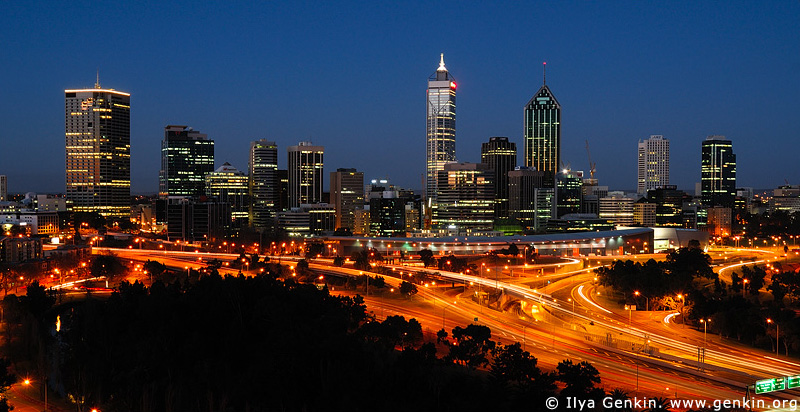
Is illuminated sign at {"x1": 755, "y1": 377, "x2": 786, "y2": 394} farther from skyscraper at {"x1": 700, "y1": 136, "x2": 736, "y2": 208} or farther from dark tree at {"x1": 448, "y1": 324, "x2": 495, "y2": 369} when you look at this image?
skyscraper at {"x1": 700, "y1": 136, "x2": 736, "y2": 208}

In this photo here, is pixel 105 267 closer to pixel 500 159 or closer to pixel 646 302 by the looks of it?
pixel 646 302

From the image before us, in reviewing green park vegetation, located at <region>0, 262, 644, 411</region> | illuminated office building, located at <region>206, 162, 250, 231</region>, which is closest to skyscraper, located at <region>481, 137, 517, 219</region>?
illuminated office building, located at <region>206, 162, 250, 231</region>

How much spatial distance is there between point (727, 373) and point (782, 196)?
531ft

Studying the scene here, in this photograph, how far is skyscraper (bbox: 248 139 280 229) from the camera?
422 ft

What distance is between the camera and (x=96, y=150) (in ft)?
377

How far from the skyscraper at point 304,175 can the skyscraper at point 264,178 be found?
344 cm

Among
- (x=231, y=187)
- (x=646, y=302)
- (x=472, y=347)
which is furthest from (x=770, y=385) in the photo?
(x=231, y=187)

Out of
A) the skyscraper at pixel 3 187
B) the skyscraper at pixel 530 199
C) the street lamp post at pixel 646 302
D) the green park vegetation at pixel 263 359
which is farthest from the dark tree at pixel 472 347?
the skyscraper at pixel 3 187

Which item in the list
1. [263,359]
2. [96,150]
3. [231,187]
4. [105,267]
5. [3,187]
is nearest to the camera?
[263,359]

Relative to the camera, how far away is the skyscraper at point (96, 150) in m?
114

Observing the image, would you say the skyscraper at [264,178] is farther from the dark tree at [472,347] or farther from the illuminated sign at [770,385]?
the illuminated sign at [770,385]

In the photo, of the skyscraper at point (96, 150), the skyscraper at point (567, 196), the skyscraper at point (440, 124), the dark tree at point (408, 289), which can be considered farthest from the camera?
the skyscraper at point (440, 124)

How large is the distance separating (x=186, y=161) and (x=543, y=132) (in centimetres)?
8722

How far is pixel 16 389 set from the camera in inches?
940
